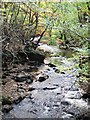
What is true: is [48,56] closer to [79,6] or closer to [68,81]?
[68,81]

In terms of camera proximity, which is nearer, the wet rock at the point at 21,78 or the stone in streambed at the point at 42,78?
the wet rock at the point at 21,78

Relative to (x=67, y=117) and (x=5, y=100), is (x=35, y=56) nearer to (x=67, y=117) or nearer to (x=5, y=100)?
(x=5, y=100)

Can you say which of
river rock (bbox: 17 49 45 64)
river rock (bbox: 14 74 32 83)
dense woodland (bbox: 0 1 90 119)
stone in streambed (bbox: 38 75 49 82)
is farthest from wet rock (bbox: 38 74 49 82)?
river rock (bbox: 17 49 45 64)

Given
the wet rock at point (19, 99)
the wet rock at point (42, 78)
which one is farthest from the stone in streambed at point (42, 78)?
the wet rock at point (19, 99)

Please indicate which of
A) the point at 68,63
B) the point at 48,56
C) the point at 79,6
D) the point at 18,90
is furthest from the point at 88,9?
the point at 48,56

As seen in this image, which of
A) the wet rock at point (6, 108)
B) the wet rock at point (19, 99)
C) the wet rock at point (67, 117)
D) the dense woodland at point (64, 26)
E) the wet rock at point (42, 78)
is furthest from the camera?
the wet rock at point (42, 78)

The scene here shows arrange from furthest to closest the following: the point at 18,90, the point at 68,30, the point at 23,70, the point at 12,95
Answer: the point at 23,70 → the point at 18,90 → the point at 12,95 → the point at 68,30

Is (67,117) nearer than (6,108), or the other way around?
(67,117)

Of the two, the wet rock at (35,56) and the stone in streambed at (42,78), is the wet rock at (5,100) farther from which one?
the wet rock at (35,56)

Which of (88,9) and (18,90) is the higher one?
(88,9)

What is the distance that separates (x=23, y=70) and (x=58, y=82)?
2.79ft

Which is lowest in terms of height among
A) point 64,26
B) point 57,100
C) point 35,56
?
point 57,100

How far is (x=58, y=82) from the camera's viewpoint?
14.1 feet

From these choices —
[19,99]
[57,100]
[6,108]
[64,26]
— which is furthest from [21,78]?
[64,26]
